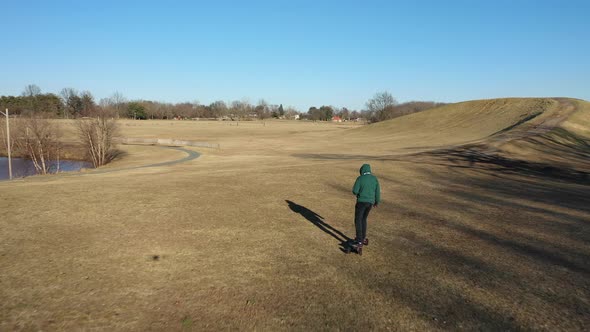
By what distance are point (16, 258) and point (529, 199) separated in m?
17.1

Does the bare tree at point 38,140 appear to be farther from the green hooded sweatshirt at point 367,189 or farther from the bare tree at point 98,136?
the green hooded sweatshirt at point 367,189

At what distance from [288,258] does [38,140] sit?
4605 centimetres

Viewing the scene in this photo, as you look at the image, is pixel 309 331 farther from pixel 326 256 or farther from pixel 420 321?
pixel 326 256

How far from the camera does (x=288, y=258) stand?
7.89 meters

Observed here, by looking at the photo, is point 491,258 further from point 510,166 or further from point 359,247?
point 510,166

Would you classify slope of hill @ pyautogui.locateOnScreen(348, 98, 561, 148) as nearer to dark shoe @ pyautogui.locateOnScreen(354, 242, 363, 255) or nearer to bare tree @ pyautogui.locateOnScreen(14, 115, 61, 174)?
dark shoe @ pyautogui.locateOnScreen(354, 242, 363, 255)

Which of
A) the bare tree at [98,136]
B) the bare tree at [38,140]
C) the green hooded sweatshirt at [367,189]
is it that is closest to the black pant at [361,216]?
the green hooded sweatshirt at [367,189]

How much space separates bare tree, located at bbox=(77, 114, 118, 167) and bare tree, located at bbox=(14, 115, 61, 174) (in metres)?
3.93

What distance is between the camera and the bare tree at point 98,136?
4175cm

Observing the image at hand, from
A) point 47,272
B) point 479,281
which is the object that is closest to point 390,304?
point 479,281

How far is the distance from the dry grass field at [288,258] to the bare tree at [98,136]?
28.7 metres

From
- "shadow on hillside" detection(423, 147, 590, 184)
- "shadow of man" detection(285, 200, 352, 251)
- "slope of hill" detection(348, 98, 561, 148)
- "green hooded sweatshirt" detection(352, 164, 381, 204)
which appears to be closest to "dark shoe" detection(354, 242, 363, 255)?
"shadow of man" detection(285, 200, 352, 251)

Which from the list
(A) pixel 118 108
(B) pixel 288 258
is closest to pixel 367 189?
(B) pixel 288 258

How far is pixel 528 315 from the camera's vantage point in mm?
5539
